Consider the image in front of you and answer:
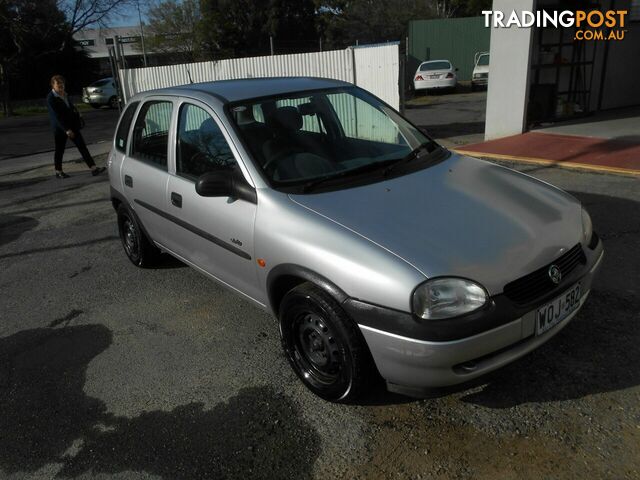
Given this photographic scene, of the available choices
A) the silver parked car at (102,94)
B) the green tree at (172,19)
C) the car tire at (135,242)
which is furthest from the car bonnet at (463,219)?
the green tree at (172,19)

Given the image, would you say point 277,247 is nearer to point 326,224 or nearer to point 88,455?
point 326,224

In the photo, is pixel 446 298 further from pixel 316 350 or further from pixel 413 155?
pixel 413 155

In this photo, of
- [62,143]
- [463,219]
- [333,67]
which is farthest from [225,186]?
[333,67]

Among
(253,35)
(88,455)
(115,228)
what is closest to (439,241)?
(88,455)

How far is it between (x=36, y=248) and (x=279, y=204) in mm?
4129

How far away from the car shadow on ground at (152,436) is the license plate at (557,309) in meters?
1.22

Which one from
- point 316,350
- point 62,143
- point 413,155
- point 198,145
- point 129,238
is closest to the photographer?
point 316,350

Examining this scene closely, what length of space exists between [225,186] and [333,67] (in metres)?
7.94

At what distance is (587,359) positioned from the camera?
3012 mm

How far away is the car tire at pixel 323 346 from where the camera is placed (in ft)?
8.40

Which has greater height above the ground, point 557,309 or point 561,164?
point 557,309

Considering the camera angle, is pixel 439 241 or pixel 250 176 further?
pixel 250 176

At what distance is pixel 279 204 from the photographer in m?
2.95

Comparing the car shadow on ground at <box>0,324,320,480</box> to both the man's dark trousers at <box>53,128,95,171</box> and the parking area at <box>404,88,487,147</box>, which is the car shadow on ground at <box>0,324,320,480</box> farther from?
the parking area at <box>404,88,487,147</box>
